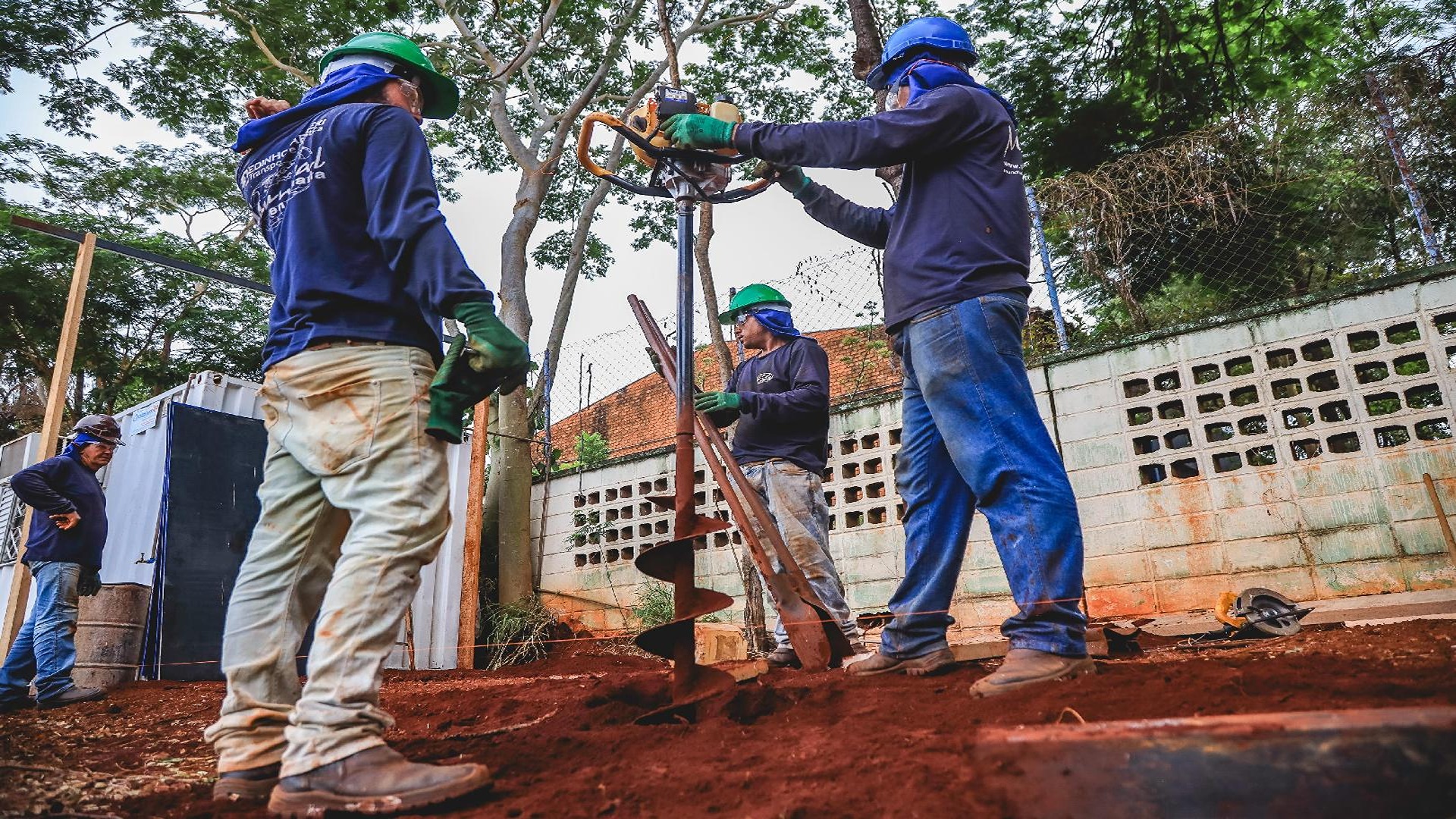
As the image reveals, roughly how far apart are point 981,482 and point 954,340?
418 millimetres

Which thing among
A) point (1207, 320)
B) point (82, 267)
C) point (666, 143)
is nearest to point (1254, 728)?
point (666, 143)

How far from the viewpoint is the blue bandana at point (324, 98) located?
2105 millimetres

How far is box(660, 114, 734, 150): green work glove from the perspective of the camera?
253cm

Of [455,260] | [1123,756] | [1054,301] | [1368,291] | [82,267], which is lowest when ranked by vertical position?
[1123,756]

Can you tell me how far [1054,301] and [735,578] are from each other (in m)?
3.23

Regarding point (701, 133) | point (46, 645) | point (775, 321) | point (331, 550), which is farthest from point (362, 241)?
point (46, 645)

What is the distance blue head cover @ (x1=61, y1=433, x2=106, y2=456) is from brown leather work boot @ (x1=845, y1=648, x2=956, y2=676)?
548 cm

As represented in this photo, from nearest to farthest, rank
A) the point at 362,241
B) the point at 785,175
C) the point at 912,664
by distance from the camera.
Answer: the point at 362,241 → the point at 912,664 → the point at 785,175

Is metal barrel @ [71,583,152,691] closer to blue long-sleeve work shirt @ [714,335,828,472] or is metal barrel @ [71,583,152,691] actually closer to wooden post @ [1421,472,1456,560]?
blue long-sleeve work shirt @ [714,335,828,472]

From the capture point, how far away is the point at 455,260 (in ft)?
5.89

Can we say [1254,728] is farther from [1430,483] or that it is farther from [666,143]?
[1430,483]

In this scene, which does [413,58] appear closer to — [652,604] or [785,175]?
[785,175]

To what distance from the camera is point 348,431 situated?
1751mm

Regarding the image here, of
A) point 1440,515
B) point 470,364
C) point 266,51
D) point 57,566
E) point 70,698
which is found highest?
point 266,51
